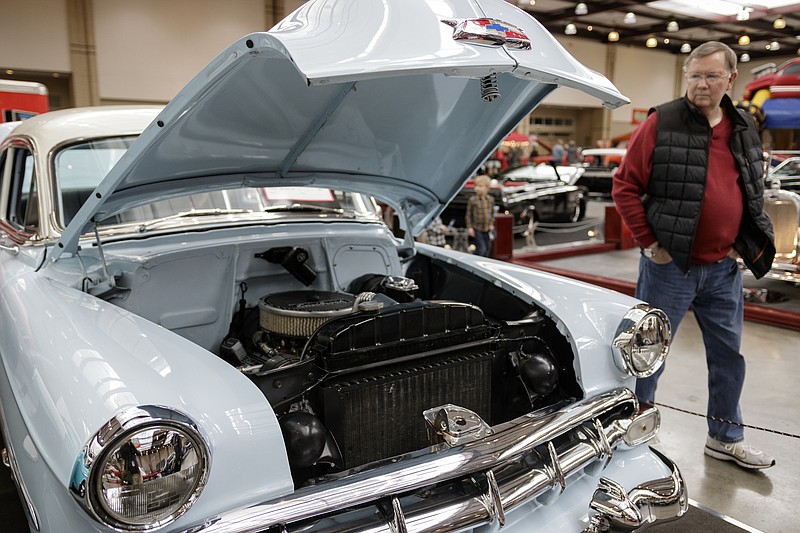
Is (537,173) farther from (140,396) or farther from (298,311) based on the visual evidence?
(140,396)

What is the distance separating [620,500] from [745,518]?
1081 millimetres

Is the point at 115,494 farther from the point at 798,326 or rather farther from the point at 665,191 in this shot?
the point at 798,326

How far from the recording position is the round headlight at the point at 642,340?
2.01 meters

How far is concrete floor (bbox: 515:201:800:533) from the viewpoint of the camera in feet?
8.50

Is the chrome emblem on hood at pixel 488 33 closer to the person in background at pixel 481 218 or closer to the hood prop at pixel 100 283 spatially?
the hood prop at pixel 100 283

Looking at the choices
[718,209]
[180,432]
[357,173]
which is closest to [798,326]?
[718,209]

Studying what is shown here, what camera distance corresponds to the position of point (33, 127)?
2.60 meters

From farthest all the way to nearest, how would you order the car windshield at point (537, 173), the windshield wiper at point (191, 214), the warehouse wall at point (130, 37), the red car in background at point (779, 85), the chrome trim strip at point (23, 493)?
the warehouse wall at point (130, 37), the red car in background at point (779, 85), the car windshield at point (537, 173), the windshield wiper at point (191, 214), the chrome trim strip at point (23, 493)

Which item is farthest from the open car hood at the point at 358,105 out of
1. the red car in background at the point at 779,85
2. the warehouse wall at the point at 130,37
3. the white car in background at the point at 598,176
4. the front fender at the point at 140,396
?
the warehouse wall at the point at 130,37

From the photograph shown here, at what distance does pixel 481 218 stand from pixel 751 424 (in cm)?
418

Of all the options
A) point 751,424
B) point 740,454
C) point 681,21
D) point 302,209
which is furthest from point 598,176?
point 302,209

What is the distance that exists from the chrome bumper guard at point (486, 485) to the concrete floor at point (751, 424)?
0.77 metres

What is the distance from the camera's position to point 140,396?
1271mm

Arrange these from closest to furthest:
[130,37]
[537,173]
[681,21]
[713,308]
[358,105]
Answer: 1. [358,105]
2. [713,308]
3. [537,173]
4. [130,37]
5. [681,21]
